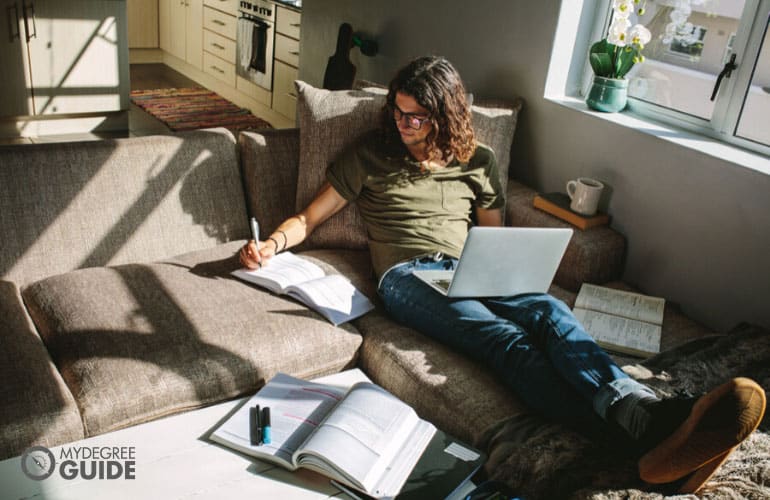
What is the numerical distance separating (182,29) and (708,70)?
211 inches

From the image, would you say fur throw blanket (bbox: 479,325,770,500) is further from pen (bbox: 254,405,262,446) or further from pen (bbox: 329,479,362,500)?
pen (bbox: 254,405,262,446)

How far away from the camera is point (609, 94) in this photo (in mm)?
2479

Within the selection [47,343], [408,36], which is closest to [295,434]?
[47,343]

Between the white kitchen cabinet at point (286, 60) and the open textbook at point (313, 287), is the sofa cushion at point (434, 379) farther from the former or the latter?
the white kitchen cabinet at point (286, 60)

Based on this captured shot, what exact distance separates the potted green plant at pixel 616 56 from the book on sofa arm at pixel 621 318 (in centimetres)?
72

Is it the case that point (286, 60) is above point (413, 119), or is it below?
below

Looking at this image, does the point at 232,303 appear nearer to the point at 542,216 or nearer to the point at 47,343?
the point at 47,343

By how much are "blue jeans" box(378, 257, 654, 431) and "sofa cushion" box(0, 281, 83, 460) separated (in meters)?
0.90

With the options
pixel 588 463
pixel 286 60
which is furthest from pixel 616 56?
pixel 286 60

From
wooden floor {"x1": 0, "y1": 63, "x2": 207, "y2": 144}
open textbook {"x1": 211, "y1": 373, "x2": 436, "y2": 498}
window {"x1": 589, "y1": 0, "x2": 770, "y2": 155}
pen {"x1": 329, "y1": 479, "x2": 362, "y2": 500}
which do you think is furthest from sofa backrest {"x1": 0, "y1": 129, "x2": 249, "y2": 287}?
wooden floor {"x1": 0, "y1": 63, "x2": 207, "y2": 144}

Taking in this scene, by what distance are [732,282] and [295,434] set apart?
58.7 inches

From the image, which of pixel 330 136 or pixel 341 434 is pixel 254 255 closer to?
pixel 330 136

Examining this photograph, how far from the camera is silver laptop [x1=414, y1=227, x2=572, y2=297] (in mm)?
1690

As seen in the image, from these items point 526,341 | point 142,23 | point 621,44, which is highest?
point 621,44
